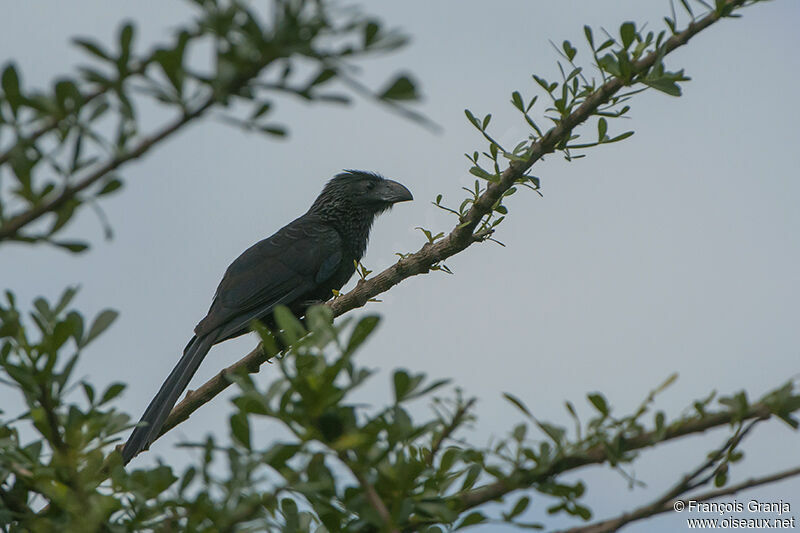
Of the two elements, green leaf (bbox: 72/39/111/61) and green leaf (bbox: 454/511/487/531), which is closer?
green leaf (bbox: 72/39/111/61)

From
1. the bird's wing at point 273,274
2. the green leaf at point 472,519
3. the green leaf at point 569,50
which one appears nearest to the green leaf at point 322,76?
the green leaf at point 472,519

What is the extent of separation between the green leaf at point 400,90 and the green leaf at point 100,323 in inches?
31.6

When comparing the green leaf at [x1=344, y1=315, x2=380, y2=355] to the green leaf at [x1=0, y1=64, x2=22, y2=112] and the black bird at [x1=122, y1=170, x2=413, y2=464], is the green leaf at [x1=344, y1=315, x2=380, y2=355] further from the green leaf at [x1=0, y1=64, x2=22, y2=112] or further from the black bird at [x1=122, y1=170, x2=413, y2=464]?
→ the black bird at [x1=122, y1=170, x2=413, y2=464]

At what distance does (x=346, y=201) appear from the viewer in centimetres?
704

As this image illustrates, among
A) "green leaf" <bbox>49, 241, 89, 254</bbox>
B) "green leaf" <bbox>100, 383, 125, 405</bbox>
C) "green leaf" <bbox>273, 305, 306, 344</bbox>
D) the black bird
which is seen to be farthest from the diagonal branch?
"green leaf" <bbox>49, 241, 89, 254</bbox>

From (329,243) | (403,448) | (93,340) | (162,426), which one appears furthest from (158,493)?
(329,243)

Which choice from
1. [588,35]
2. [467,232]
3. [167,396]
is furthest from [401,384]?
[167,396]

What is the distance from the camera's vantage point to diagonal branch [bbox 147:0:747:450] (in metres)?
2.56

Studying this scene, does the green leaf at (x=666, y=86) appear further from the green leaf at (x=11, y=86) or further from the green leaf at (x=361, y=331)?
the green leaf at (x=11, y=86)

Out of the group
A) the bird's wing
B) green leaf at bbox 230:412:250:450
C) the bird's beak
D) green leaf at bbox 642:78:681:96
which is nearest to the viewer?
green leaf at bbox 230:412:250:450

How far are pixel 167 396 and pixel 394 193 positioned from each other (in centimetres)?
299

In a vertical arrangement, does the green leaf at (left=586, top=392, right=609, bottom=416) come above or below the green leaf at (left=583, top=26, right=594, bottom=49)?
below

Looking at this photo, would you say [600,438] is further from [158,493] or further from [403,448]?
[158,493]

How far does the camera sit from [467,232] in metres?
3.56
